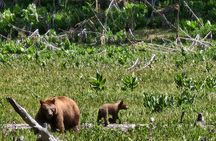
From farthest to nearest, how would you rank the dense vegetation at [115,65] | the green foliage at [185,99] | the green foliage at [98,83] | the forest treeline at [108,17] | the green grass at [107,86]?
the forest treeline at [108,17], the green foliage at [98,83], the green foliage at [185,99], the dense vegetation at [115,65], the green grass at [107,86]

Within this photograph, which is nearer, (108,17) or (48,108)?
(48,108)

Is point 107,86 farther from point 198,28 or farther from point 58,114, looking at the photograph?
point 198,28

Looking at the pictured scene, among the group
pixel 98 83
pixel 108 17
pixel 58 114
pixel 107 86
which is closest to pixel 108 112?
pixel 58 114

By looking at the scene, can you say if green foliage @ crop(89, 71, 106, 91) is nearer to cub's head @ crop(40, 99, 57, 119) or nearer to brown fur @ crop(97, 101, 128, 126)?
brown fur @ crop(97, 101, 128, 126)

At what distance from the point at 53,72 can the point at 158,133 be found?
34.8ft

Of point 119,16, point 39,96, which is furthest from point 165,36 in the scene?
point 39,96

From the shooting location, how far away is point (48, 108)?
32.8 ft

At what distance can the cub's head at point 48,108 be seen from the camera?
9.99 metres

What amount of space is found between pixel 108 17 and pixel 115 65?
9044mm

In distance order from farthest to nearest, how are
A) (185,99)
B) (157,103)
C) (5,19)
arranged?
(5,19) → (185,99) → (157,103)

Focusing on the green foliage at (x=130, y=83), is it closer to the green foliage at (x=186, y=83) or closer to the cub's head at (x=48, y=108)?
the green foliage at (x=186, y=83)

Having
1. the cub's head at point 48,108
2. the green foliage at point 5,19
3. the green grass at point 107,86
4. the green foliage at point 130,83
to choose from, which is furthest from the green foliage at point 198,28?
the cub's head at point 48,108

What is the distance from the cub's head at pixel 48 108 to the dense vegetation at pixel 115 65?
33 centimetres

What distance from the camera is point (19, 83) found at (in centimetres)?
1922
